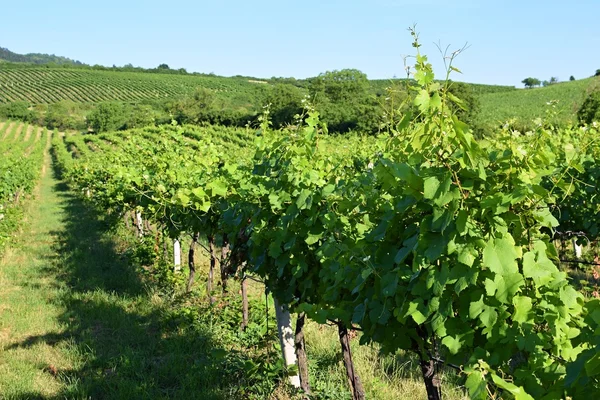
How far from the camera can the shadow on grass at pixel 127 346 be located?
207 inches

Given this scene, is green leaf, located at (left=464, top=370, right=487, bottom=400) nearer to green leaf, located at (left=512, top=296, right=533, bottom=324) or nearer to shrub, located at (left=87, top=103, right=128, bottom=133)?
green leaf, located at (left=512, top=296, right=533, bottom=324)

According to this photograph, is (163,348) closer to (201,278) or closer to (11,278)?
(201,278)

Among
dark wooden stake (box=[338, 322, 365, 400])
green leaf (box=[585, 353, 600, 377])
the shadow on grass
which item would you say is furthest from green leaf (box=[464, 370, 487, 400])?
the shadow on grass

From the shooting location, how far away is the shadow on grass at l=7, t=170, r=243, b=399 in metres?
5.26

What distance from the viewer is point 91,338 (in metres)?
6.84

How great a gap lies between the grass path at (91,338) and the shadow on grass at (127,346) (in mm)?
12

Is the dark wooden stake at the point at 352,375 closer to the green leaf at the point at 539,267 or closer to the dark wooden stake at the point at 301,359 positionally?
the dark wooden stake at the point at 301,359

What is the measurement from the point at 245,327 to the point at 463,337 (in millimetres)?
4672

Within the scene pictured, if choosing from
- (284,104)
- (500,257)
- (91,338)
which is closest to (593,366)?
(500,257)

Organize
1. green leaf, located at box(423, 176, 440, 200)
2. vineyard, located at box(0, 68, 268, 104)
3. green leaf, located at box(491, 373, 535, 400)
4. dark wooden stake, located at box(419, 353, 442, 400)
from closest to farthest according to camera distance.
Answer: green leaf, located at box(491, 373, 535, 400) → green leaf, located at box(423, 176, 440, 200) → dark wooden stake, located at box(419, 353, 442, 400) → vineyard, located at box(0, 68, 268, 104)

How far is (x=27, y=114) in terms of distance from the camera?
299 ft

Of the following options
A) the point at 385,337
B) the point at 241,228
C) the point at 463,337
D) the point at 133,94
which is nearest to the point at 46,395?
the point at 241,228

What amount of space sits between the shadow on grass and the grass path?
12 millimetres

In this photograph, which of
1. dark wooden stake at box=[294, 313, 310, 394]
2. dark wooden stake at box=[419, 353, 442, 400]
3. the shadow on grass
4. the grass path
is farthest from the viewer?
the grass path
